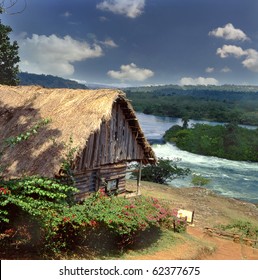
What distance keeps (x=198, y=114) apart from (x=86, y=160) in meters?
98.9

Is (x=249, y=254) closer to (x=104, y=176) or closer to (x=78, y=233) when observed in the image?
(x=104, y=176)

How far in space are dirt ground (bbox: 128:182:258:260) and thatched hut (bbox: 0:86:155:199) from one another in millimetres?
4629

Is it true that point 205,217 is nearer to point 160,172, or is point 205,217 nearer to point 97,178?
point 97,178

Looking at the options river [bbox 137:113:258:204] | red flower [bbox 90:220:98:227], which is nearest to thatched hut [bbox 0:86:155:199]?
red flower [bbox 90:220:98:227]

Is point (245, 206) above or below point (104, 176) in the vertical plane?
below

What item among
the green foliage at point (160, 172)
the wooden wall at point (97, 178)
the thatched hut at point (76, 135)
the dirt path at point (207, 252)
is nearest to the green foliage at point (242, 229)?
the dirt path at point (207, 252)

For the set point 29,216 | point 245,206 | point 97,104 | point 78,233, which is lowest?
point 245,206

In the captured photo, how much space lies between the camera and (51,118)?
605 inches

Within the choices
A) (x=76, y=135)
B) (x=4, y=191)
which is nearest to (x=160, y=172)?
(x=76, y=135)

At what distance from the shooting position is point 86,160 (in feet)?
48.5

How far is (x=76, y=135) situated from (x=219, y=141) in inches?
2138

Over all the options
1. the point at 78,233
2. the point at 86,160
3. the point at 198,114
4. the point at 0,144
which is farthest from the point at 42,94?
the point at 198,114

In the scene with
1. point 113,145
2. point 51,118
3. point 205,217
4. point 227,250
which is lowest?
point 205,217
